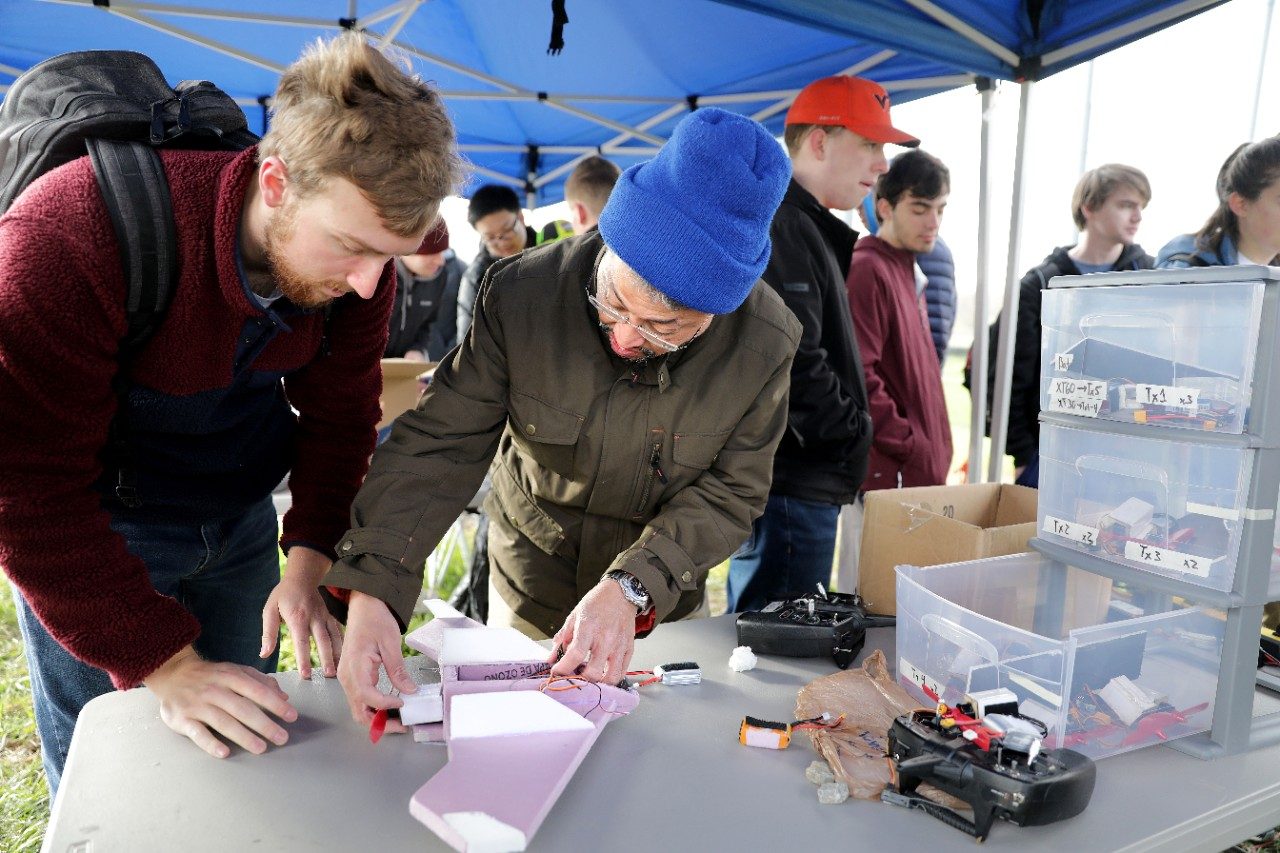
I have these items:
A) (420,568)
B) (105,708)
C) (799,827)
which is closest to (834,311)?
(420,568)

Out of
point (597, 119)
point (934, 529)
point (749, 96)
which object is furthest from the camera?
point (597, 119)

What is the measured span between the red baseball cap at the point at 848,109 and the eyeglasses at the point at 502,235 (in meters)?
2.37

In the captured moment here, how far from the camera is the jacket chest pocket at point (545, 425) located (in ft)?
4.43

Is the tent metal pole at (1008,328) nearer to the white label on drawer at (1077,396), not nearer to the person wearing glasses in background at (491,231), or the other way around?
the white label on drawer at (1077,396)

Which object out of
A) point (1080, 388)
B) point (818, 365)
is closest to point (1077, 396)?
point (1080, 388)

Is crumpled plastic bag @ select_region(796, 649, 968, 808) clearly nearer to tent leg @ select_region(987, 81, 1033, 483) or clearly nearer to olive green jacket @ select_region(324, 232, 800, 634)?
olive green jacket @ select_region(324, 232, 800, 634)

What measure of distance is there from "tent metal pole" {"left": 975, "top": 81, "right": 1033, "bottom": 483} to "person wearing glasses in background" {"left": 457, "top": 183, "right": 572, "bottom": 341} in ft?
7.03

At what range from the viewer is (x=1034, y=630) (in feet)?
4.35

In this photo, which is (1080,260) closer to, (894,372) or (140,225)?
(894,372)

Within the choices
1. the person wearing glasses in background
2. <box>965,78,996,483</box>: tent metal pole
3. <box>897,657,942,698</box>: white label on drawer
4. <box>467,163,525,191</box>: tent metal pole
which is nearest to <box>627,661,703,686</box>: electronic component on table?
<box>897,657,942,698</box>: white label on drawer

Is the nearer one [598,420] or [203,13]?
[598,420]

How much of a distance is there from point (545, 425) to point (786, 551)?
0.93 meters

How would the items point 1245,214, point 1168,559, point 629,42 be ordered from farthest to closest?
point 629,42, point 1245,214, point 1168,559

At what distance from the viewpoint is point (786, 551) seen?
2.08 meters
